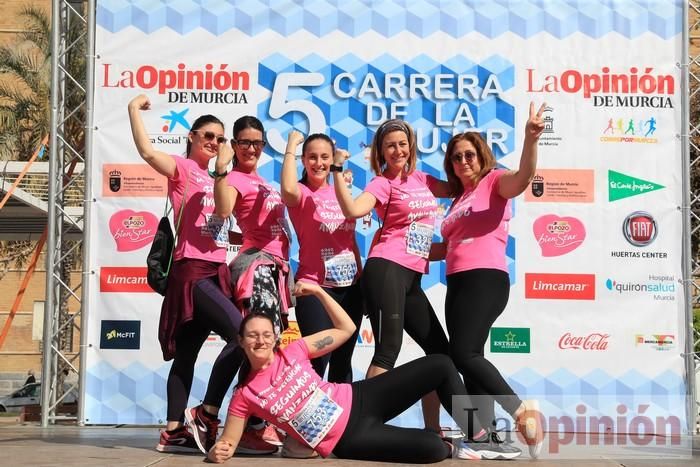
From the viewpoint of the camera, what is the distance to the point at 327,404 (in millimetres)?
4016

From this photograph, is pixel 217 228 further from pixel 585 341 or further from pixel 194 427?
pixel 585 341

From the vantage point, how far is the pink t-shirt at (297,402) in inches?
157

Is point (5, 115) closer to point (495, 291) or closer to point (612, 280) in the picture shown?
point (612, 280)

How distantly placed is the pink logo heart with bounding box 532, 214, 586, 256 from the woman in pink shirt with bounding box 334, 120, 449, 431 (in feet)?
8.64

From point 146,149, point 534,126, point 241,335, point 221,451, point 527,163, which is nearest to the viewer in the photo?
point 221,451

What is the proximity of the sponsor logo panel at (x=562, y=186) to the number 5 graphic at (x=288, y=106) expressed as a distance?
170 cm

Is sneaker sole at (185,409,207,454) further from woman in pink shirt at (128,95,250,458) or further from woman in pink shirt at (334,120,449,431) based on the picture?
woman in pink shirt at (334,120,449,431)

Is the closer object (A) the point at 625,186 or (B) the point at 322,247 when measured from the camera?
(B) the point at 322,247

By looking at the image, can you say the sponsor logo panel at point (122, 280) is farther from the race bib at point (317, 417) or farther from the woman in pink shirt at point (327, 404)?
the race bib at point (317, 417)

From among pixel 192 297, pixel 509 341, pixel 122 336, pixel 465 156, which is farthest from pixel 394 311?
pixel 122 336

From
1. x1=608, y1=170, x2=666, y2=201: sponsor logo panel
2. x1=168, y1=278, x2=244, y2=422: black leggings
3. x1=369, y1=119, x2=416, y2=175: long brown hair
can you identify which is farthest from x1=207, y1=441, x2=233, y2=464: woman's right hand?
x1=608, y1=170, x2=666, y2=201: sponsor logo panel

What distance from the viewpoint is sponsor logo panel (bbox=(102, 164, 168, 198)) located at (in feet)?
24.3

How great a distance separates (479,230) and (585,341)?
309cm

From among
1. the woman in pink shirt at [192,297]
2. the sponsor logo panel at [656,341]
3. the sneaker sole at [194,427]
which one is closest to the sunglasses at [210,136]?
the woman in pink shirt at [192,297]
